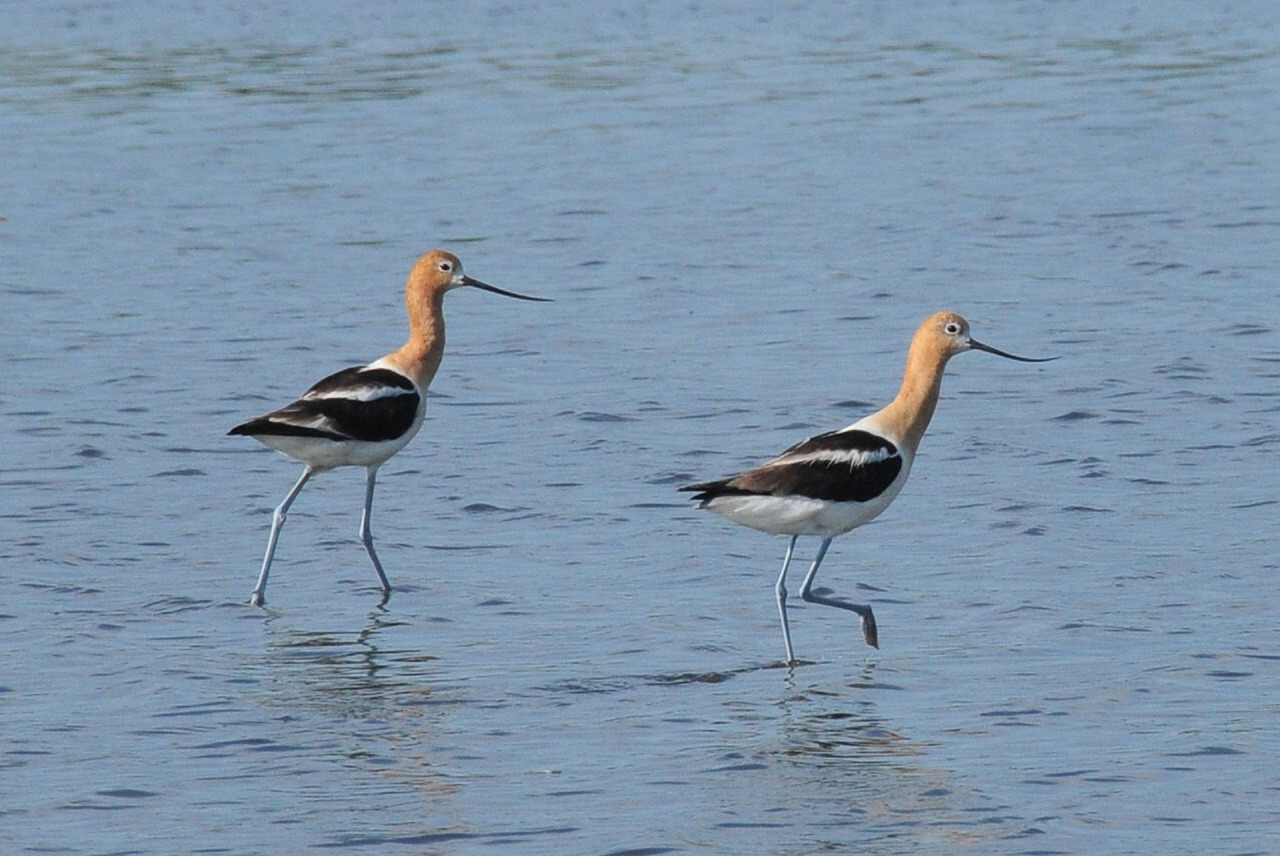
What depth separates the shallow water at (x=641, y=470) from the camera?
7.74 m

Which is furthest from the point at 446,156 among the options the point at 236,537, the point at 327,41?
the point at 236,537

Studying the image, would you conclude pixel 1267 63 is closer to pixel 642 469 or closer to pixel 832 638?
pixel 642 469

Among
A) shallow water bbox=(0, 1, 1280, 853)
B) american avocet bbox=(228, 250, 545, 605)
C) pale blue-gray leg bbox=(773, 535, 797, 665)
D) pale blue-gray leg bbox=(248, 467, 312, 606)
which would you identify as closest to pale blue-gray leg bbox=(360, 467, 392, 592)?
american avocet bbox=(228, 250, 545, 605)

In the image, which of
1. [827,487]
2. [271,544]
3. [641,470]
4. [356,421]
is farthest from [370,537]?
[827,487]

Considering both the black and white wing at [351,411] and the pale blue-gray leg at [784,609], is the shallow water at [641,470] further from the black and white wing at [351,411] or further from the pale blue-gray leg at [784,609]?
the black and white wing at [351,411]

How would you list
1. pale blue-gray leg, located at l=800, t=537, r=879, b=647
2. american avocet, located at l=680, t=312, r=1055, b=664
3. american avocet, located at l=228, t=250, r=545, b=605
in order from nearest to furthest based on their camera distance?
pale blue-gray leg, located at l=800, t=537, r=879, b=647 < american avocet, located at l=680, t=312, r=1055, b=664 < american avocet, located at l=228, t=250, r=545, b=605

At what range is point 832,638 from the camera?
9695mm

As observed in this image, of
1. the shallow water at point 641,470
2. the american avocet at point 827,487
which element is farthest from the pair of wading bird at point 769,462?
the shallow water at point 641,470

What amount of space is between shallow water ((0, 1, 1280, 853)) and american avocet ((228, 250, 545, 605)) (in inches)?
13.9

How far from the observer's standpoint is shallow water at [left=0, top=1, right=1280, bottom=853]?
7742 mm

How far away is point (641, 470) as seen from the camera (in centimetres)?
1219

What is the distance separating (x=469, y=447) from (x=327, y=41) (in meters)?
18.4

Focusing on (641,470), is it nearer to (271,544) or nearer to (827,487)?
(271,544)

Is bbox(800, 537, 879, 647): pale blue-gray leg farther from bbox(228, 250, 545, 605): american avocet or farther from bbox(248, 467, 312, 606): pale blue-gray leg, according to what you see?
bbox(248, 467, 312, 606): pale blue-gray leg
